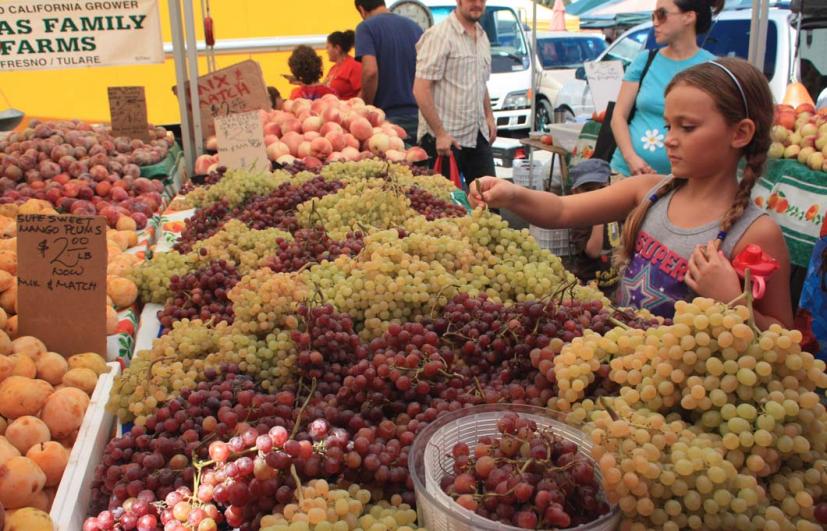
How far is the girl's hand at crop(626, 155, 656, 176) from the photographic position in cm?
380

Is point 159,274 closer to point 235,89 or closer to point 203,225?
point 203,225

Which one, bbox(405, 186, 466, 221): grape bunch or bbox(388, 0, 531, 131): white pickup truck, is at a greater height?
bbox(388, 0, 531, 131): white pickup truck

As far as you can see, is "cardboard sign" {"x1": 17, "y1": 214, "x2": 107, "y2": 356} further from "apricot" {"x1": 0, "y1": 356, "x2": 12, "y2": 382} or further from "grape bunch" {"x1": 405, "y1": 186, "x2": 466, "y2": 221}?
"grape bunch" {"x1": 405, "y1": 186, "x2": 466, "y2": 221}

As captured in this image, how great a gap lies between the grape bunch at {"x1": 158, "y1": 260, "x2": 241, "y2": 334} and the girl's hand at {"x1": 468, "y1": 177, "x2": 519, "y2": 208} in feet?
2.50

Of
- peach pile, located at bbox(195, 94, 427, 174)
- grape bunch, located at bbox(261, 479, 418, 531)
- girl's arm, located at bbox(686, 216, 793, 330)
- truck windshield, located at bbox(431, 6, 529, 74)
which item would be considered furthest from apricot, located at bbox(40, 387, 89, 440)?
truck windshield, located at bbox(431, 6, 529, 74)

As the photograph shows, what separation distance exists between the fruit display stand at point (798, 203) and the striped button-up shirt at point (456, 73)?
207cm

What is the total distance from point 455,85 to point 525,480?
14.3 ft

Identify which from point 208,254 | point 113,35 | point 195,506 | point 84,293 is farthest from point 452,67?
point 195,506

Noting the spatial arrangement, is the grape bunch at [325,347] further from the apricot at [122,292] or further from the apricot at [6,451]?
the apricot at [122,292]

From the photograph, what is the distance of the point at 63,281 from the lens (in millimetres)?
1932

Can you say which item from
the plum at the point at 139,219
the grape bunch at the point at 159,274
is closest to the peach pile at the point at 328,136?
the plum at the point at 139,219

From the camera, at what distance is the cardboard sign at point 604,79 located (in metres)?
5.82

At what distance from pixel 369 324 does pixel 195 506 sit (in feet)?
2.03

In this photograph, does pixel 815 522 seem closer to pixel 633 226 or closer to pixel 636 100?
pixel 633 226
